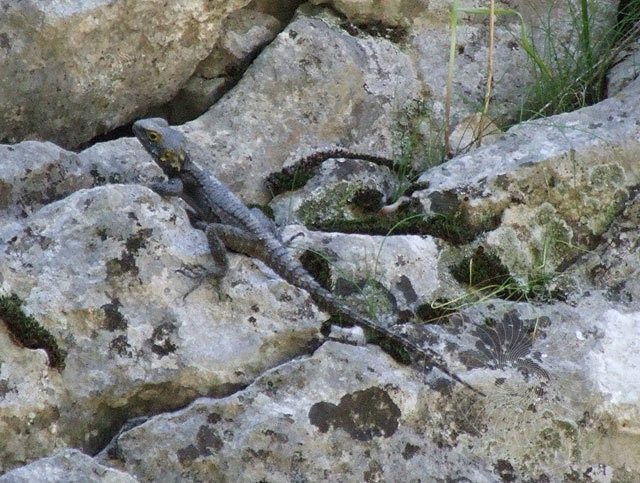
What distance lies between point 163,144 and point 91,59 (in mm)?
913

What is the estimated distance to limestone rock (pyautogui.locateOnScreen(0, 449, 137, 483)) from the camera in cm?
351

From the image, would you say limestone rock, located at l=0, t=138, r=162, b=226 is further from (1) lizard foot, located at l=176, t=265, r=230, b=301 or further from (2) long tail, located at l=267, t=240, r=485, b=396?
(2) long tail, located at l=267, t=240, r=485, b=396

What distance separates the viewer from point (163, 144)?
6.12 meters

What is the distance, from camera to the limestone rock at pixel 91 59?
6242 millimetres

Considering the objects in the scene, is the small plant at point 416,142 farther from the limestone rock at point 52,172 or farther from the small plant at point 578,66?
the limestone rock at point 52,172

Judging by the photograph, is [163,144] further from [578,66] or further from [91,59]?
[578,66]

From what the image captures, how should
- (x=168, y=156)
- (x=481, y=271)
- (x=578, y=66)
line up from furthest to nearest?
→ 1. (x=578, y=66)
2. (x=168, y=156)
3. (x=481, y=271)

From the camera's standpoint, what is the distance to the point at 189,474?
4.38 m

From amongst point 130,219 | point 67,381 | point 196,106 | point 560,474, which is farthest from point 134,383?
point 196,106

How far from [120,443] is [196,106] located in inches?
127

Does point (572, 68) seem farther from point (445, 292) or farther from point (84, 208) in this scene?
point (84, 208)

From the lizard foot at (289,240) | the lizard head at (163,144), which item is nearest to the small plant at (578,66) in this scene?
the lizard foot at (289,240)

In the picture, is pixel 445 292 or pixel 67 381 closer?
pixel 67 381

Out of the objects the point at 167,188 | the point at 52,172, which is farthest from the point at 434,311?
the point at 52,172
